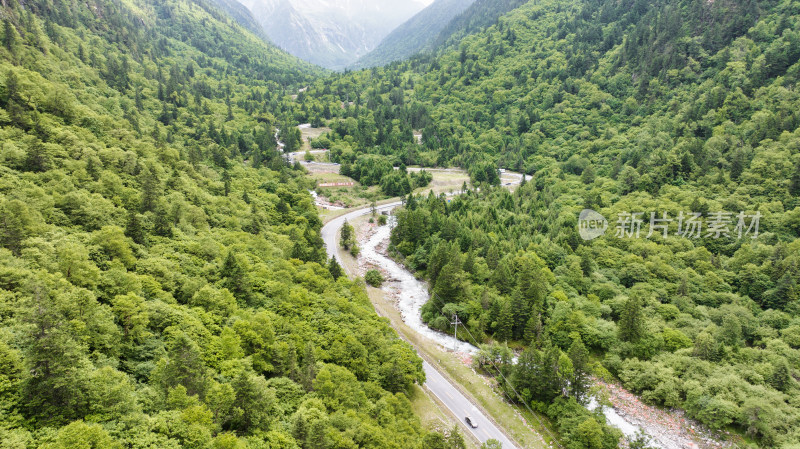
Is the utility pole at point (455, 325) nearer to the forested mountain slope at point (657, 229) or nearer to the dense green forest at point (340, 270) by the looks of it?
the dense green forest at point (340, 270)

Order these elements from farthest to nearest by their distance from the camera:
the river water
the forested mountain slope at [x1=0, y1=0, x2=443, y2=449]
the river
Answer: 1. the river water
2. the river
3. the forested mountain slope at [x1=0, y1=0, x2=443, y2=449]

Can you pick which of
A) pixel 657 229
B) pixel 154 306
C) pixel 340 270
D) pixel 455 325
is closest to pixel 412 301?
pixel 455 325

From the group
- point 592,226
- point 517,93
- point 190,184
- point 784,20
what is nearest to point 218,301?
point 190,184

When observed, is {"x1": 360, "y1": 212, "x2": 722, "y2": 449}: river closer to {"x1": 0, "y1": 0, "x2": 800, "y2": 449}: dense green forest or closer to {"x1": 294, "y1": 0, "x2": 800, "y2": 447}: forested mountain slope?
{"x1": 0, "y1": 0, "x2": 800, "y2": 449}: dense green forest

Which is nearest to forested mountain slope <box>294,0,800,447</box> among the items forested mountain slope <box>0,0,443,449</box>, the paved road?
the paved road

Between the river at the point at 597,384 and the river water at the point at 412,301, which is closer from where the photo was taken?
the river at the point at 597,384

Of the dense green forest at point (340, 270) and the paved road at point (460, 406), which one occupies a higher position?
the dense green forest at point (340, 270)

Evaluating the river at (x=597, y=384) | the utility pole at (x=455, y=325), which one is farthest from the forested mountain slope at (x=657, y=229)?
the river at (x=597, y=384)
